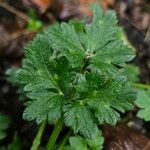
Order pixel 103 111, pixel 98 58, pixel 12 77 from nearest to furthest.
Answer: pixel 103 111 < pixel 98 58 < pixel 12 77

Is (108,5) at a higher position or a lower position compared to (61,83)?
higher

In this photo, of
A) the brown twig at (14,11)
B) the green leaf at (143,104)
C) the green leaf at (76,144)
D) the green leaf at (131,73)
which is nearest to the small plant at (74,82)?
the green leaf at (76,144)

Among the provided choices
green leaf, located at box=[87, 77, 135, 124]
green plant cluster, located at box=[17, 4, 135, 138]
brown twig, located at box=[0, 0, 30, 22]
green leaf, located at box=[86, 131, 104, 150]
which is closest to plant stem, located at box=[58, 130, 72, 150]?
green leaf, located at box=[86, 131, 104, 150]

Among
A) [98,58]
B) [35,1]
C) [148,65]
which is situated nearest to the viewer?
[98,58]

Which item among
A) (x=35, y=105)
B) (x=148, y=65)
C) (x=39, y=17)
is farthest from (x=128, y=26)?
(x=35, y=105)

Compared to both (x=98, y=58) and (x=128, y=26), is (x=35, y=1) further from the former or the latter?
(x=98, y=58)

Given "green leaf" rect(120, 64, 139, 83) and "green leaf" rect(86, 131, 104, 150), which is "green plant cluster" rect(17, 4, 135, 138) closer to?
"green leaf" rect(86, 131, 104, 150)

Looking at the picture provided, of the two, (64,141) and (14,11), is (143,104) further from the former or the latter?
(14,11)
